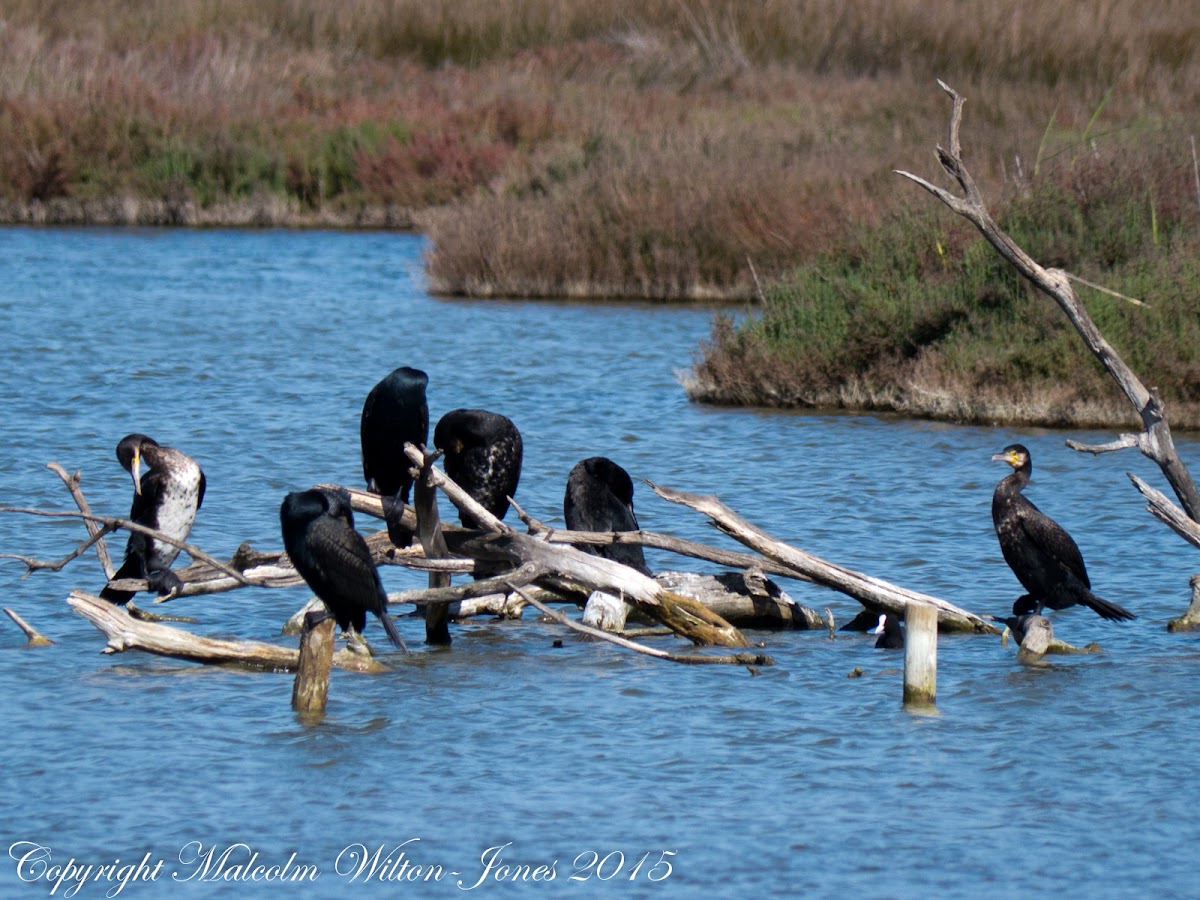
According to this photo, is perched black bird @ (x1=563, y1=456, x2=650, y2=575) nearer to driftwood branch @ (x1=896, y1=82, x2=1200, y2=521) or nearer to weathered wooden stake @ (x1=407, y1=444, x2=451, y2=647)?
weathered wooden stake @ (x1=407, y1=444, x2=451, y2=647)

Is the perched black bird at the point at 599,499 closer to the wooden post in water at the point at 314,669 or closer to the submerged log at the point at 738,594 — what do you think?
the submerged log at the point at 738,594

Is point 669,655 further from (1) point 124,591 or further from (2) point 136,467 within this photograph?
(2) point 136,467

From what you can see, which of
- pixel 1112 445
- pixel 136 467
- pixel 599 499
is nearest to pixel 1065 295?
pixel 1112 445

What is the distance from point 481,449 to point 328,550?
2.03 meters

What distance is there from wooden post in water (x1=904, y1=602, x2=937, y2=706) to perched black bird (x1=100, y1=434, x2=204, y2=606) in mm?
2984

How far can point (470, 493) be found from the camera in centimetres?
859

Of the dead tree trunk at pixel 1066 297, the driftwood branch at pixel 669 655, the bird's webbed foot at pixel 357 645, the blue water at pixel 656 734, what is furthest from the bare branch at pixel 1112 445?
the bird's webbed foot at pixel 357 645

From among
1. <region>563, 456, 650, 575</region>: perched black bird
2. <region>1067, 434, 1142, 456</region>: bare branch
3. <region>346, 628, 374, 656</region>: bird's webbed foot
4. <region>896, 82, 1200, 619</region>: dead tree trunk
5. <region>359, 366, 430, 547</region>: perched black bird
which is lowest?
<region>346, 628, 374, 656</region>: bird's webbed foot

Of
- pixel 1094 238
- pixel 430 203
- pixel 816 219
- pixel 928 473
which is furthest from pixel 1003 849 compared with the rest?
pixel 430 203

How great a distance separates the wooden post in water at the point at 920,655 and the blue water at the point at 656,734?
10 centimetres

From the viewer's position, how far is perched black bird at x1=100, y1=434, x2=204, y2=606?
7.73m

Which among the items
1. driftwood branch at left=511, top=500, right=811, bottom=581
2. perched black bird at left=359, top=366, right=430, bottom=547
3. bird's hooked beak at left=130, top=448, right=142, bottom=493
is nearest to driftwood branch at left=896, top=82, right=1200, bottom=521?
driftwood branch at left=511, top=500, right=811, bottom=581

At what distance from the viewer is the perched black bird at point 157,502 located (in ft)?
25.4

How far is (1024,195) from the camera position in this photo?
14.5m
